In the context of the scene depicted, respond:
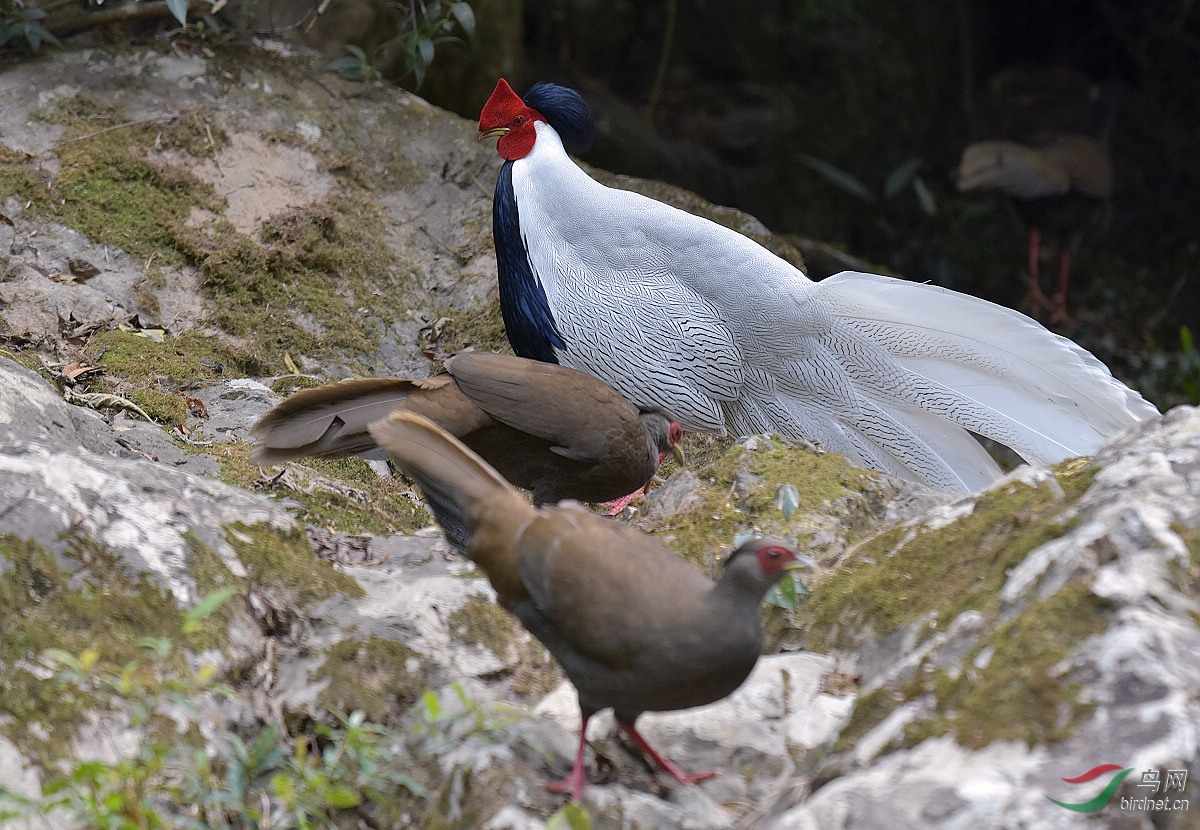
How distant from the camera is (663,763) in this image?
6.54 feet

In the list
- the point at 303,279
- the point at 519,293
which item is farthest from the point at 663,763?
the point at 303,279

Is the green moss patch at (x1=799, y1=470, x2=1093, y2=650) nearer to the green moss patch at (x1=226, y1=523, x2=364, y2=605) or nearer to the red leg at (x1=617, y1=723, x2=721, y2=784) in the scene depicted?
the red leg at (x1=617, y1=723, x2=721, y2=784)

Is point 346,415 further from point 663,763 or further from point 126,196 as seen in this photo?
point 126,196

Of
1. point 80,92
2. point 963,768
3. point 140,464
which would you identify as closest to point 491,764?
point 963,768

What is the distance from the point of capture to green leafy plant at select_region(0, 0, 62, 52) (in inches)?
185

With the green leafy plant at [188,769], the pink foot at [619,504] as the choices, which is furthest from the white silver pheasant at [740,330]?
the green leafy plant at [188,769]

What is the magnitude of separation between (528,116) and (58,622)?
2760mm

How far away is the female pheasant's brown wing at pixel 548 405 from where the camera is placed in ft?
10.5

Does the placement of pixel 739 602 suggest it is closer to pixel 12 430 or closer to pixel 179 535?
pixel 179 535

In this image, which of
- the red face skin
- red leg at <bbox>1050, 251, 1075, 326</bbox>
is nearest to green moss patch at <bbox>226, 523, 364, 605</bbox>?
the red face skin

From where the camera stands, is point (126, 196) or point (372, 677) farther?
point (126, 196)

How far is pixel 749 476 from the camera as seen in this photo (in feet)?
10.6

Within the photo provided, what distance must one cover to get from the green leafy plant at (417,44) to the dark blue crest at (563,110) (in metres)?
1.02

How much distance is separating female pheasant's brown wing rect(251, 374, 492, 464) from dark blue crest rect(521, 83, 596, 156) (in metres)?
1.46
